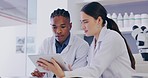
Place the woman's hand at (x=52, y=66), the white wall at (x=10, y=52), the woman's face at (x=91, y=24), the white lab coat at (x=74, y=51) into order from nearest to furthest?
the woman's hand at (x=52, y=66) → the woman's face at (x=91, y=24) → the white lab coat at (x=74, y=51) → the white wall at (x=10, y=52)

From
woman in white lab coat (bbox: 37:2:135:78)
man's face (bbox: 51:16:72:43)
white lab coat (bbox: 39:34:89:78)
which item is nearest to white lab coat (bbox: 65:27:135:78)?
woman in white lab coat (bbox: 37:2:135:78)

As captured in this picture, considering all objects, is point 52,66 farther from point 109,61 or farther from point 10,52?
point 10,52

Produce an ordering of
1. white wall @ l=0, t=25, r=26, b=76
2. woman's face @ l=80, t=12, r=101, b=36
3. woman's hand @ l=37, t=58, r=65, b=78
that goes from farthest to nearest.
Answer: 1. white wall @ l=0, t=25, r=26, b=76
2. woman's face @ l=80, t=12, r=101, b=36
3. woman's hand @ l=37, t=58, r=65, b=78

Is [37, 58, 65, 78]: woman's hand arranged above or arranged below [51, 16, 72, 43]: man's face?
below

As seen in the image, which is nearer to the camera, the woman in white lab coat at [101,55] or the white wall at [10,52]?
the woman in white lab coat at [101,55]

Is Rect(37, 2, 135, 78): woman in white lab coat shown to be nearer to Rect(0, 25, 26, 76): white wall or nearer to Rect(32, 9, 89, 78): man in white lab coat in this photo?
Rect(32, 9, 89, 78): man in white lab coat

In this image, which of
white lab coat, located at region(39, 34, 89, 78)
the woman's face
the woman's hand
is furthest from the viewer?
white lab coat, located at region(39, 34, 89, 78)

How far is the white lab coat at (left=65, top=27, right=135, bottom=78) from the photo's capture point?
123cm

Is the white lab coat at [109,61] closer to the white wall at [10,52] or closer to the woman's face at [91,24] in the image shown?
the woman's face at [91,24]

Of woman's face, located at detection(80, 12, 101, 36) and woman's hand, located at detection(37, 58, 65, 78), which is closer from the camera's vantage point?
woman's hand, located at detection(37, 58, 65, 78)

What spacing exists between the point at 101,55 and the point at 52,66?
260mm

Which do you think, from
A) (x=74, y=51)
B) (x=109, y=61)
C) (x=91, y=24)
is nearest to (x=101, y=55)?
(x=109, y=61)

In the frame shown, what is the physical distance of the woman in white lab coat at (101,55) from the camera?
122 cm

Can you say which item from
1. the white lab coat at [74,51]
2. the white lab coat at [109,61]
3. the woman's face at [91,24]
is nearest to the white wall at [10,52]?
the white lab coat at [74,51]
